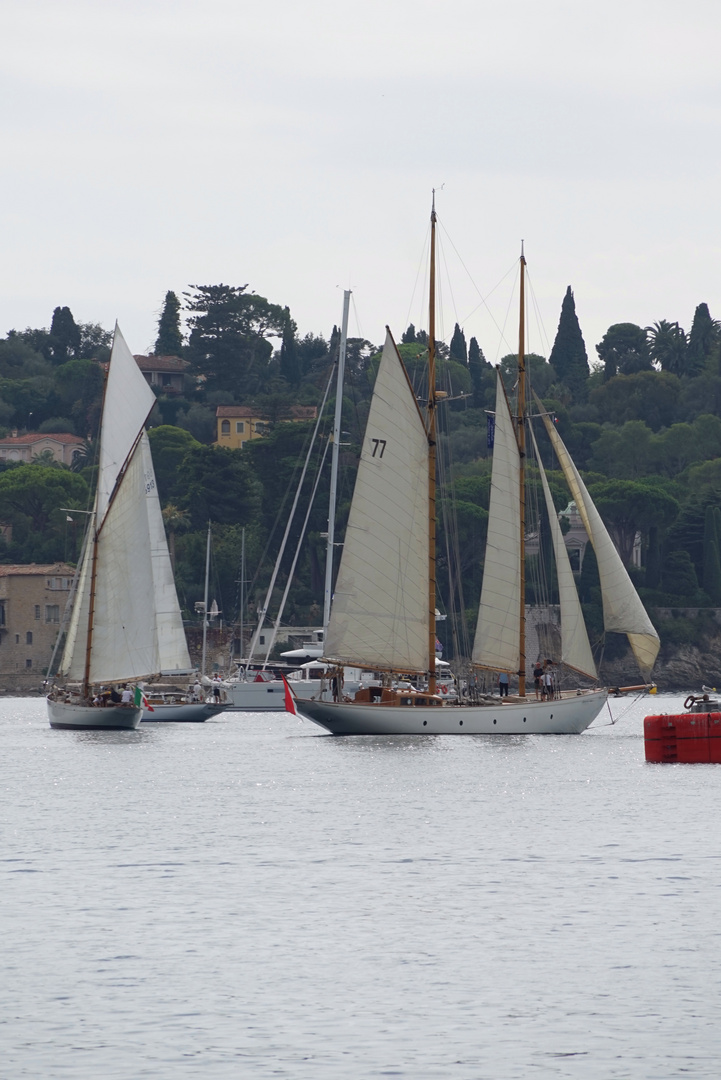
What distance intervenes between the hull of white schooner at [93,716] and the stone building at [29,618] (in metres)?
92.9

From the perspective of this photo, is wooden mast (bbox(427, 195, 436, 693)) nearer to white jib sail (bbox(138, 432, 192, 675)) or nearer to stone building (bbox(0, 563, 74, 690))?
white jib sail (bbox(138, 432, 192, 675))

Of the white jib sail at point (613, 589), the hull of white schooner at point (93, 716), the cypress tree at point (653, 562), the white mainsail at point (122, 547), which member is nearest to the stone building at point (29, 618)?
the cypress tree at point (653, 562)

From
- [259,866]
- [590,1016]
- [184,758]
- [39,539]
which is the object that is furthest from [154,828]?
[39,539]

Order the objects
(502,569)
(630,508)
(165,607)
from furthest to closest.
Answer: (630,508), (165,607), (502,569)

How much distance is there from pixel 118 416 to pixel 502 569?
1686 centimetres

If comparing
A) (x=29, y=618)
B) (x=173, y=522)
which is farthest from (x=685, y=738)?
(x=29, y=618)

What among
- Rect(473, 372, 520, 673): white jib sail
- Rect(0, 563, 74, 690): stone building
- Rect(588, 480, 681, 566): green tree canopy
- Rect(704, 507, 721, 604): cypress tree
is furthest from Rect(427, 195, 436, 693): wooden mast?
Rect(704, 507, 721, 604): cypress tree

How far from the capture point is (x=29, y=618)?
171 meters

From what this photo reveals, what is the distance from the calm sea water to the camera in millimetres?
20062

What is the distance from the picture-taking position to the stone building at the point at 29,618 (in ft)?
559

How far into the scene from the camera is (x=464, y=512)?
16512 cm

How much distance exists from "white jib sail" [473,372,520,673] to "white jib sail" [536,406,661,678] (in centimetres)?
188

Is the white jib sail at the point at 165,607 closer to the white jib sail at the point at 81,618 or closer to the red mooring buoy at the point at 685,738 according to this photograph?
the white jib sail at the point at 81,618

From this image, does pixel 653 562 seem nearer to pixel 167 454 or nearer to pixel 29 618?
pixel 167 454
